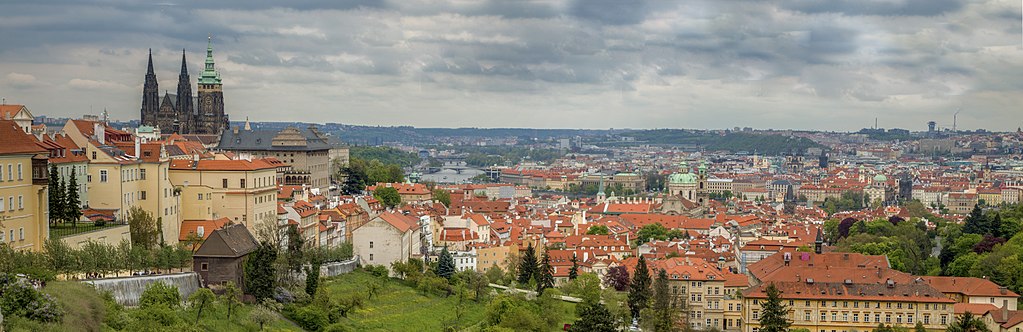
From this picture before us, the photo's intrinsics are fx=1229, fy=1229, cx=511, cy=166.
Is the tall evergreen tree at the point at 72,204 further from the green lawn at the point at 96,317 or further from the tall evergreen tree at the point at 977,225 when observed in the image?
the tall evergreen tree at the point at 977,225

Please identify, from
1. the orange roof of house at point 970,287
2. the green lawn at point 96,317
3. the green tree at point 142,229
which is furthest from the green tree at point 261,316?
the orange roof of house at point 970,287

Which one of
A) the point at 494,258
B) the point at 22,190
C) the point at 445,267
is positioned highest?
the point at 22,190

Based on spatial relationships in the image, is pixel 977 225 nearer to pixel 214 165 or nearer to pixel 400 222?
pixel 400 222

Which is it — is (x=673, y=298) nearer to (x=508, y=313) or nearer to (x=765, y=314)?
(x=765, y=314)

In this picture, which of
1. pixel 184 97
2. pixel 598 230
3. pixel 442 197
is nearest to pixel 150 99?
pixel 184 97

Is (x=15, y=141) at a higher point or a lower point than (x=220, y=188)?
higher

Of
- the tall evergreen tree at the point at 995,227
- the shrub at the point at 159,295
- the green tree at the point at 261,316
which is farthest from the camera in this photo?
the tall evergreen tree at the point at 995,227

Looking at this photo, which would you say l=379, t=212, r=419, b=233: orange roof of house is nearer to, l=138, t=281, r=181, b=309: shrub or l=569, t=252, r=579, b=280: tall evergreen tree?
l=569, t=252, r=579, b=280: tall evergreen tree
